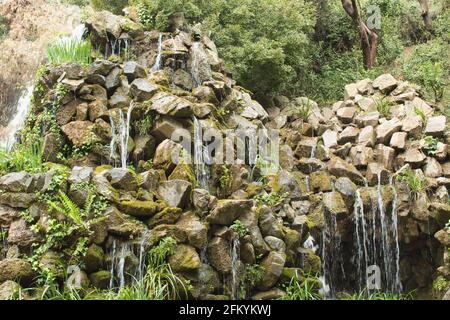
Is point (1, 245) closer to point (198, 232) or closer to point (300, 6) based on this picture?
point (198, 232)

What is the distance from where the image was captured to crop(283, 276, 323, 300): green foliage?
25.2 ft

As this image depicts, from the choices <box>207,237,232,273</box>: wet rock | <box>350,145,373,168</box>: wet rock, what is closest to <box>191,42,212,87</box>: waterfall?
<box>350,145,373,168</box>: wet rock

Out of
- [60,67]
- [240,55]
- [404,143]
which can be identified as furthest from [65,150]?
[404,143]

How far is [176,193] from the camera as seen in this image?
795 cm

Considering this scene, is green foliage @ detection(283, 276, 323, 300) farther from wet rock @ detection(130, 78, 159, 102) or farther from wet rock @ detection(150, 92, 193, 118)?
wet rock @ detection(130, 78, 159, 102)

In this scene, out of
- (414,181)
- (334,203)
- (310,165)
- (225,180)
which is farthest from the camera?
(310,165)

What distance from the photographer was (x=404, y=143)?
37.0ft

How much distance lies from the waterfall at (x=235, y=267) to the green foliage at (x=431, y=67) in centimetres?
874

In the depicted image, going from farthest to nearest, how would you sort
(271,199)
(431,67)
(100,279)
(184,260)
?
(431,67) < (271,199) < (184,260) < (100,279)

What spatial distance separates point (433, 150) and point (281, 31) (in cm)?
491

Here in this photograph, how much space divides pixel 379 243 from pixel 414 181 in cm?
148

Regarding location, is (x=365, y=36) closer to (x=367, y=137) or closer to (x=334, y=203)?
(x=367, y=137)

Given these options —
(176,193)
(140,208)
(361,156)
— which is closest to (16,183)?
(140,208)

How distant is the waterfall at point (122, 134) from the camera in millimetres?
8953
